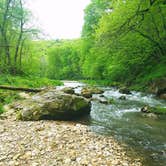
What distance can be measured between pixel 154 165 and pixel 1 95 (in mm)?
10962

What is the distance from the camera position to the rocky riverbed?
666cm

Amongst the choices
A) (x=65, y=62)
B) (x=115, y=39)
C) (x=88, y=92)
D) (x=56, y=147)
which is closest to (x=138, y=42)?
(x=88, y=92)

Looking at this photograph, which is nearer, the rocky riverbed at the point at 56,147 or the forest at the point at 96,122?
the rocky riverbed at the point at 56,147

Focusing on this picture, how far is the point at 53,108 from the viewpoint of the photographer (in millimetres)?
12039

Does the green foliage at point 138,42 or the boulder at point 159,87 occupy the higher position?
the green foliage at point 138,42

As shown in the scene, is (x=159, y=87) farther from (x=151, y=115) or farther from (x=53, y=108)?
(x=53, y=108)

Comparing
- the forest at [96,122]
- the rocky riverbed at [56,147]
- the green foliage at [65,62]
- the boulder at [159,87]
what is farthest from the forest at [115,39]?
the green foliage at [65,62]

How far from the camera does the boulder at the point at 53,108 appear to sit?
11703 mm

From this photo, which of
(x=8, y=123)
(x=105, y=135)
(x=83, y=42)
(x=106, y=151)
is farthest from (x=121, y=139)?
(x=83, y=42)

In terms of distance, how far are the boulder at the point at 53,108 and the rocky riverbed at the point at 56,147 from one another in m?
1.56

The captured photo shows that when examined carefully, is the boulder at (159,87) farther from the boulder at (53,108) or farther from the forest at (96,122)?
the boulder at (53,108)

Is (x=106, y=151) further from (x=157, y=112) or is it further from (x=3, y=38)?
(x=3, y=38)

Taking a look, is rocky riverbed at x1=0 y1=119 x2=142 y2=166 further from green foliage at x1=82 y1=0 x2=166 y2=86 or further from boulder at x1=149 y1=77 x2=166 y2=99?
boulder at x1=149 y1=77 x2=166 y2=99

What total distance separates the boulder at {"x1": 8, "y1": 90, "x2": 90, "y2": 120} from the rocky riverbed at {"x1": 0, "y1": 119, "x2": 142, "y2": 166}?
1.56 metres
